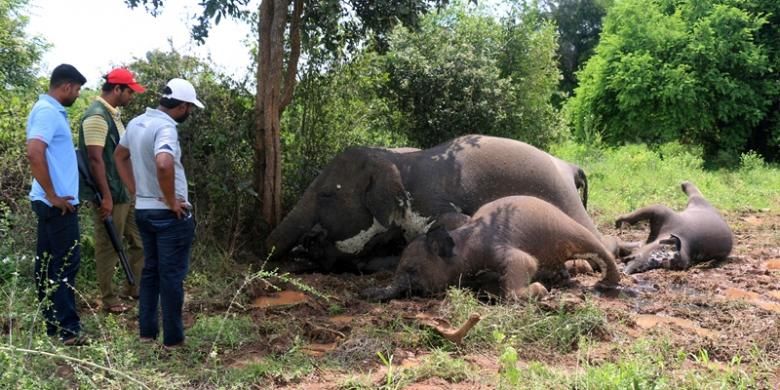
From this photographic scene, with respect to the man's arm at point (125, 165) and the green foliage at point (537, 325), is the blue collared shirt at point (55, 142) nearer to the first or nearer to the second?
the man's arm at point (125, 165)

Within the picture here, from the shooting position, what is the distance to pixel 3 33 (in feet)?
40.7

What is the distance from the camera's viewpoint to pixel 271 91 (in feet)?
24.7

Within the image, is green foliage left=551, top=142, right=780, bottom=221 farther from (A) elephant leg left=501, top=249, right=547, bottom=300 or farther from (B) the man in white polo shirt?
(B) the man in white polo shirt

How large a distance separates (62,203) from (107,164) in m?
1.23

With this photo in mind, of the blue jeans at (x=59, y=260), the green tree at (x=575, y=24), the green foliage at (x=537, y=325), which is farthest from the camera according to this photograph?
the green tree at (x=575, y=24)

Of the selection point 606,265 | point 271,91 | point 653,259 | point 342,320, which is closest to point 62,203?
point 342,320

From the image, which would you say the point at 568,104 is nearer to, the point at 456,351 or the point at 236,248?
the point at 236,248

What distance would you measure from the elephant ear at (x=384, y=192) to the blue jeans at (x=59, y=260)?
11.1ft

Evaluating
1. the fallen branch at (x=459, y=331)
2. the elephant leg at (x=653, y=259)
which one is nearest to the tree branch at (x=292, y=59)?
the fallen branch at (x=459, y=331)

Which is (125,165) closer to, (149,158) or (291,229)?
(149,158)

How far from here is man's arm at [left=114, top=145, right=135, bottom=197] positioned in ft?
16.7

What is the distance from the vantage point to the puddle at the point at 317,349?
4859 mm

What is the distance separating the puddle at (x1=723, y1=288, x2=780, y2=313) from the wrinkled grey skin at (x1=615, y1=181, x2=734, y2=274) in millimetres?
892

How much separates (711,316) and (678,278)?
4.43 ft
